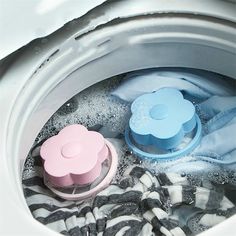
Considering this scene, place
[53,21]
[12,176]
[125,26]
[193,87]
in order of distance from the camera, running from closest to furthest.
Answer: [12,176], [53,21], [125,26], [193,87]

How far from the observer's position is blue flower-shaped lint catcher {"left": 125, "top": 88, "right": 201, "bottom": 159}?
36.7 inches

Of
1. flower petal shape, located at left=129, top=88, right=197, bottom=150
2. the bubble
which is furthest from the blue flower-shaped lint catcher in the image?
the bubble

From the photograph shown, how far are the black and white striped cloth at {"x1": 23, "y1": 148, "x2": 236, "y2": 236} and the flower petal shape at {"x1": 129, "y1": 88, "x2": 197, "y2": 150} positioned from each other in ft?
0.20

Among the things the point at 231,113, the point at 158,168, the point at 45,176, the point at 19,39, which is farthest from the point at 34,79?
the point at 231,113

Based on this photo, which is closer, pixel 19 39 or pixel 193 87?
pixel 19 39

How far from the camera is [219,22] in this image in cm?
89

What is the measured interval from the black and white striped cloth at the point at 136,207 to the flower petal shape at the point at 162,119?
0.06m

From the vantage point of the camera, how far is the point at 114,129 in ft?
3.40

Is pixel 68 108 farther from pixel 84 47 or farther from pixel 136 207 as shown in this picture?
pixel 136 207

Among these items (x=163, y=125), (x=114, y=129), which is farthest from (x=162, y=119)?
(x=114, y=129)

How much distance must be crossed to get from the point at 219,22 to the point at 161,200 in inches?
12.7

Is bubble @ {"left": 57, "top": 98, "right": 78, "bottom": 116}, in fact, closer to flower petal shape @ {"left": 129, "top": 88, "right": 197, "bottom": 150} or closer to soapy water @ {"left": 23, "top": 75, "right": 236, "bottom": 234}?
soapy water @ {"left": 23, "top": 75, "right": 236, "bottom": 234}

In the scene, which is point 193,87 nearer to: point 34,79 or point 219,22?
point 219,22

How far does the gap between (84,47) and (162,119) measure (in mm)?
194
